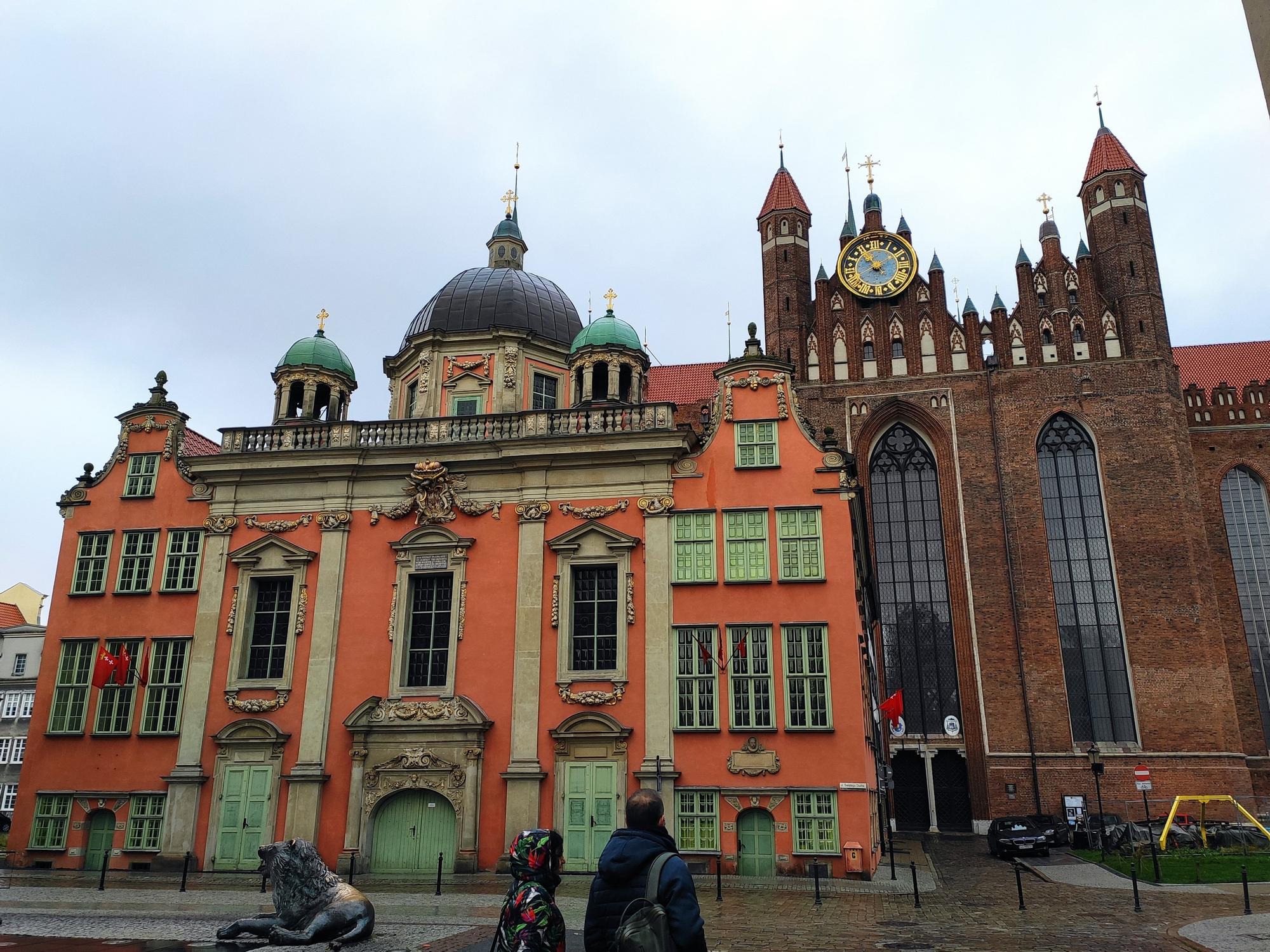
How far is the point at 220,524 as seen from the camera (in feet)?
99.7

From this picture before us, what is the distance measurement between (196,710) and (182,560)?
4.78 metres

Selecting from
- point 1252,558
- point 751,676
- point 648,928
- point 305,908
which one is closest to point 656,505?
point 751,676

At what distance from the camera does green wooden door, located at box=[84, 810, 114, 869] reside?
27688mm

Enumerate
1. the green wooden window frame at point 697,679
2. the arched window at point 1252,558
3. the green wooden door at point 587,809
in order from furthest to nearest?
the arched window at point 1252,558 → the green wooden window frame at point 697,679 → the green wooden door at point 587,809

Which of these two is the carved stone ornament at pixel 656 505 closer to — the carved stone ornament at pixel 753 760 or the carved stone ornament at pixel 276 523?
the carved stone ornament at pixel 753 760

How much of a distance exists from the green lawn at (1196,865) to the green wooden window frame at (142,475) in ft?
100.0

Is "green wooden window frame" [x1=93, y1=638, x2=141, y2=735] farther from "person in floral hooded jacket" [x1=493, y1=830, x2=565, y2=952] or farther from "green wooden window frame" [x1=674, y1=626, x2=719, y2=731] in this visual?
"person in floral hooded jacket" [x1=493, y1=830, x2=565, y2=952]

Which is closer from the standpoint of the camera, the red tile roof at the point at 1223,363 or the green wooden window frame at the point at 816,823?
the green wooden window frame at the point at 816,823

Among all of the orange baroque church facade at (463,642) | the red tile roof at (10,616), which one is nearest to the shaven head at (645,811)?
the orange baroque church facade at (463,642)

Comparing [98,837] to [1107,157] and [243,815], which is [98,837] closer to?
[243,815]

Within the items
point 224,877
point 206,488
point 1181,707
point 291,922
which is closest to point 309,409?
point 206,488

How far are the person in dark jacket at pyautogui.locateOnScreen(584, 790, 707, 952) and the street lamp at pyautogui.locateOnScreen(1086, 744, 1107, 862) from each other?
27.9m

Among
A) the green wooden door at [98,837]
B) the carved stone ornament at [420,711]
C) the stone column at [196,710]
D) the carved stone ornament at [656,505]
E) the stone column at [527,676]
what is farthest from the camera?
the carved stone ornament at [656,505]

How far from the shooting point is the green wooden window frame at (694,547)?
27766 millimetres
